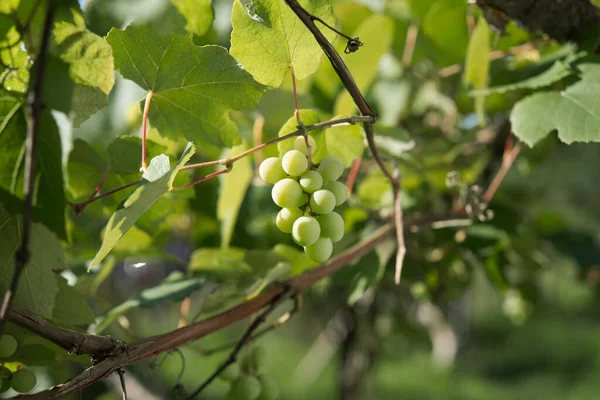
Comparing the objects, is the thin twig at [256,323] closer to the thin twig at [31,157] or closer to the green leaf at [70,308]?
the green leaf at [70,308]

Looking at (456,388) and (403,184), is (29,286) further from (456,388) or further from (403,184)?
(456,388)

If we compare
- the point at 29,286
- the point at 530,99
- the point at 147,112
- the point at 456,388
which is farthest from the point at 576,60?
the point at 456,388

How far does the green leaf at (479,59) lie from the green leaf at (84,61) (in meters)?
0.37

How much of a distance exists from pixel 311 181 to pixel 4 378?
28cm

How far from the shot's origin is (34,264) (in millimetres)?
426

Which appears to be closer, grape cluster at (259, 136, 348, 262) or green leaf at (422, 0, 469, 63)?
grape cluster at (259, 136, 348, 262)

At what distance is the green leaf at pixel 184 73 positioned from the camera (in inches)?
16.9

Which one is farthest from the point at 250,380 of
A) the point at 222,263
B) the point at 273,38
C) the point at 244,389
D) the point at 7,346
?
the point at 273,38

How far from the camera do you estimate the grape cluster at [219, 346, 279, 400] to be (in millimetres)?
557

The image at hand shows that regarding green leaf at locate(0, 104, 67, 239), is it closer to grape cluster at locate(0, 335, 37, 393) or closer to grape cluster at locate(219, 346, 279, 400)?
grape cluster at locate(0, 335, 37, 393)

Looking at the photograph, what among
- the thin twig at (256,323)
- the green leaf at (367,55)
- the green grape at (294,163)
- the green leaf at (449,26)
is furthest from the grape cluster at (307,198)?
the green leaf at (449,26)

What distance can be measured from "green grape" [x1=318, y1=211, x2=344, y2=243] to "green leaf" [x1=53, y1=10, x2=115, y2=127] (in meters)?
0.18

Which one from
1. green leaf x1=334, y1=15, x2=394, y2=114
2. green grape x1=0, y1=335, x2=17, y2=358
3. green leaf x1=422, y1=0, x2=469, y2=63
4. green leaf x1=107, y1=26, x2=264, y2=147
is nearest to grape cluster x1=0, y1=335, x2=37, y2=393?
green grape x1=0, y1=335, x2=17, y2=358

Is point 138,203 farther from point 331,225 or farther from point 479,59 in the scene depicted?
point 479,59
